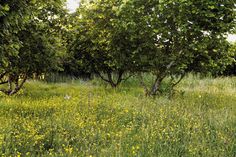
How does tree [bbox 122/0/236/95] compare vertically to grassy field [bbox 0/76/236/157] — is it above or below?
above

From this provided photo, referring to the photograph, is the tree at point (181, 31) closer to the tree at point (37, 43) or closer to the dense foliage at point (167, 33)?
the dense foliage at point (167, 33)

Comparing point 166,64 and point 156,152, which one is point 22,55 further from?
point 156,152

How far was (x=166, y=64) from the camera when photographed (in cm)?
1333

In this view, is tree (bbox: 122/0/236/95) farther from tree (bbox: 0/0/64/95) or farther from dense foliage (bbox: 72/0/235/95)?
tree (bbox: 0/0/64/95)

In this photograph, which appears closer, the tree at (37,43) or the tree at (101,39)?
the tree at (37,43)

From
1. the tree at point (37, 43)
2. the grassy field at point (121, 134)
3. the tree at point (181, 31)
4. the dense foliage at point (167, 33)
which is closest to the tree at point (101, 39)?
the dense foliage at point (167, 33)

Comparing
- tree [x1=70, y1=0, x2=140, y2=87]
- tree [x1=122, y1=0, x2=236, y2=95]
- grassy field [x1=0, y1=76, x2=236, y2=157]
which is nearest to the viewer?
grassy field [x1=0, y1=76, x2=236, y2=157]

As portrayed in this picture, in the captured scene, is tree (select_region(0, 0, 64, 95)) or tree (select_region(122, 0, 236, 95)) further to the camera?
tree (select_region(0, 0, 64, 95))

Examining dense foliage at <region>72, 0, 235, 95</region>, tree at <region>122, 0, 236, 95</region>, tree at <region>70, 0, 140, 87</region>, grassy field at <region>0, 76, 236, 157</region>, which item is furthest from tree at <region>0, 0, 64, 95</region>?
tree at <region>122, 0, 236, 95</region>

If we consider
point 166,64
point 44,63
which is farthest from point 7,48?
point 166,64

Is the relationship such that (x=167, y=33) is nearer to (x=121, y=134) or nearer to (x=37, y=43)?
(x=37, y=43)

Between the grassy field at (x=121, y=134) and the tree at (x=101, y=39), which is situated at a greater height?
the tree at (x=101, y=39)

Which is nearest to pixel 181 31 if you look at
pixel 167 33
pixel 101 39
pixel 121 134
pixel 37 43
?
pixel 167 33

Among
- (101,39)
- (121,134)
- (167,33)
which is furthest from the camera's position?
(101,39)
